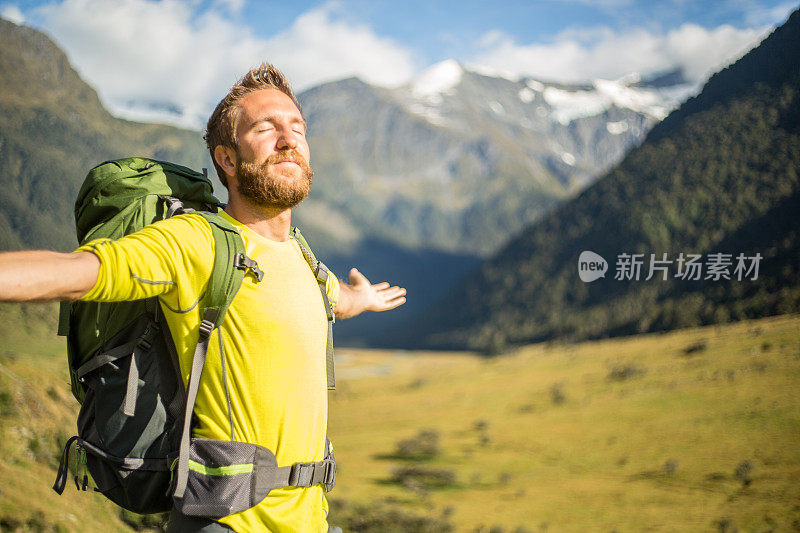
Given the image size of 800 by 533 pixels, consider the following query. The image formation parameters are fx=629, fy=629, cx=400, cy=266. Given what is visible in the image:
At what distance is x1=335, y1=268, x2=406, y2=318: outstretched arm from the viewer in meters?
3.49

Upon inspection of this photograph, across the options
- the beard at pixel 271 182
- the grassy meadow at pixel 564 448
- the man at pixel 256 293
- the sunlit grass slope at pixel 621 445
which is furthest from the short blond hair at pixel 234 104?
the sunlit grass slope at pixel 621 445

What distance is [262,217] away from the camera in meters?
2.70

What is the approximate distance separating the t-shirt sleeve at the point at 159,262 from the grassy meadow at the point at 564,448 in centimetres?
382

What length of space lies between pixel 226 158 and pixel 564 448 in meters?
21.4

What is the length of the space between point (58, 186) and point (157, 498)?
612 centimetres

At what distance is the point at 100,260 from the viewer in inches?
79.7

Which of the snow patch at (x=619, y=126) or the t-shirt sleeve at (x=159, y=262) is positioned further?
the snow patch at (x=619, y=126)

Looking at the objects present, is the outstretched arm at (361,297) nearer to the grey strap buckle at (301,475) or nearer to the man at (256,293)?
the man at (256,293)

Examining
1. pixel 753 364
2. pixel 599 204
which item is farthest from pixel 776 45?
pixel 599 204

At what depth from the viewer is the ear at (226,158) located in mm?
2678

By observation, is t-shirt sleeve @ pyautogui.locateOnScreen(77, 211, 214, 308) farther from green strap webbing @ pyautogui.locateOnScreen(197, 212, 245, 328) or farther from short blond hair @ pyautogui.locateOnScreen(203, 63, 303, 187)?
short blond hair @ pyautogui.locateOnScreen(203, 63, 303, 187)

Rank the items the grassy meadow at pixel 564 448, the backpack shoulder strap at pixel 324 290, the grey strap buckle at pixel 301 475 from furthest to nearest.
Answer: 1. the grassy meadow at pixel 564 448
2. the backpack shoulder strap at pixel 324 290
3. the grey strap buckle at pixel 301 475

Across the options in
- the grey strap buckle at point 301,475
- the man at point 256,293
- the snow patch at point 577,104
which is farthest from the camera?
the snow patch at point 577,104

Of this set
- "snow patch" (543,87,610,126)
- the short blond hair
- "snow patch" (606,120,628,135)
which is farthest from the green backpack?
"snow patch" (543,87,610,126)
